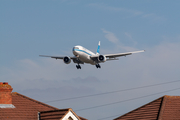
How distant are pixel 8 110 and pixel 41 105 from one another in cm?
332

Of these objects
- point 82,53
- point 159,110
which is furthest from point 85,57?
point 159,110

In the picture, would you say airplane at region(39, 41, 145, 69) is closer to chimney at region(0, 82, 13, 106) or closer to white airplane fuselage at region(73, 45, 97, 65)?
white airplane fuselage at region(73, 45, 97, 65)

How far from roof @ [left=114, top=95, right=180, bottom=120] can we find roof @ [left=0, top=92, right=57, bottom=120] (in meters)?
5.92

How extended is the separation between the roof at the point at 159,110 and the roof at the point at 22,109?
5.92 meters

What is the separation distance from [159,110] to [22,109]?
9.34 metres

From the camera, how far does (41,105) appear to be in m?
23.4

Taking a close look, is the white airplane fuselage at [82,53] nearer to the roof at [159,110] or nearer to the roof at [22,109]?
the roof at [159,110]

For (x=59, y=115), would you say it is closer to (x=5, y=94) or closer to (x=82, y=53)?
(x=5, y=94)

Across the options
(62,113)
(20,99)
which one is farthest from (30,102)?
(62,113)

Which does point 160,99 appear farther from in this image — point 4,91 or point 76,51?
point 76,51

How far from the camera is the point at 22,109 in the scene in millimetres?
21672

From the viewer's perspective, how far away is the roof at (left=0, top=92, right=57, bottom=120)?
65.6ft

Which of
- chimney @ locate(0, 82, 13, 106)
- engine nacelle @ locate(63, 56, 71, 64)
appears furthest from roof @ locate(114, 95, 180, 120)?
engine nacelle @ locate(63, 56, 71, 64)

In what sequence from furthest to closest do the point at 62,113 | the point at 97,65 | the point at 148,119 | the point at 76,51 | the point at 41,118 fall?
the point at 97,65
the point at 76,51
the point at 148,119
the point at 41,118
the point at 62,113
